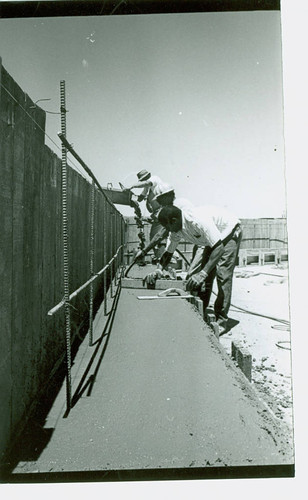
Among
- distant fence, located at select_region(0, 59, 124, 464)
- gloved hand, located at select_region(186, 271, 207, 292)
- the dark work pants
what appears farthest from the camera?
the dark work pants

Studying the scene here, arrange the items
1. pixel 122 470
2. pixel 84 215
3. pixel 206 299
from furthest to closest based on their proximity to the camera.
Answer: pixel 206 299, pixel 84 215, pixel 122 470

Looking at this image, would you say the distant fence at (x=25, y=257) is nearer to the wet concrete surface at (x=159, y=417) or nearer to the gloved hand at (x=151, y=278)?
the wet concrete surface at (x=159, y=417)

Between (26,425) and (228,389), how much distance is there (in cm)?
123

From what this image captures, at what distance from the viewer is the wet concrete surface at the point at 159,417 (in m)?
1.92

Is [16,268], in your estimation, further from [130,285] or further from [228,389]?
[130,285]

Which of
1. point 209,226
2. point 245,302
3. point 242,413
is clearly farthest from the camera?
point 245,302

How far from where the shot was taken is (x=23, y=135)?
2.01m

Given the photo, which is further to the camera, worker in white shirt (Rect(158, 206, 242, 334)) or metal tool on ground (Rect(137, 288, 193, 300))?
metal tool on ground (Rect(137, 288, 193, 300))

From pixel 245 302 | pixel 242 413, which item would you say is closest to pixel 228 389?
pixel 242 413

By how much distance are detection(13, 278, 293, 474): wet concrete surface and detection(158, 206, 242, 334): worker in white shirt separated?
2125 mm

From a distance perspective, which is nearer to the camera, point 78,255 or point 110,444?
point 110,444

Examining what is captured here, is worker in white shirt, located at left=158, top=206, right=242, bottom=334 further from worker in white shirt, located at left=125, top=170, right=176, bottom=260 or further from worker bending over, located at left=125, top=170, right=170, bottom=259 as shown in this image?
worker bending over, located at left=125, top=170, right=170, bottom=259

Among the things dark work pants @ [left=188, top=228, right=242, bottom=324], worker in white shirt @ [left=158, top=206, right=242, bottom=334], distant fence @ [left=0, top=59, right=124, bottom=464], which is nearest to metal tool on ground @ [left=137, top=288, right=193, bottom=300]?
worker in white shirt @ [left=158, top=206, right=242, bottom=334]

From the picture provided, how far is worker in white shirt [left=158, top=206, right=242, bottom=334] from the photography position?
17.6ft
